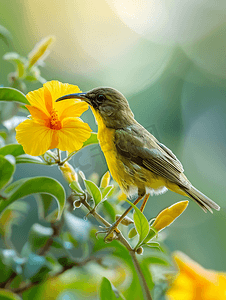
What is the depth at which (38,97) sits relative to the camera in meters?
0.47

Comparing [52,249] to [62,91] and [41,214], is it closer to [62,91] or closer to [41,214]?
[41,214]

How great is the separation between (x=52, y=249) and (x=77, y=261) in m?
0.06

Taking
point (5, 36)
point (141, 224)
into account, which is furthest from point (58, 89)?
point (5, 36)

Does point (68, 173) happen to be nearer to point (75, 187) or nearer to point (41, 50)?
point (75, 187)

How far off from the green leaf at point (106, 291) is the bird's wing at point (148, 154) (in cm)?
22

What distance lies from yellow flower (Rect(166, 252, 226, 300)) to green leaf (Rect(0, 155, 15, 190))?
0.91 ft

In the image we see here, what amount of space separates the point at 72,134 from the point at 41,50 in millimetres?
263

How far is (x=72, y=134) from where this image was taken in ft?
1.51

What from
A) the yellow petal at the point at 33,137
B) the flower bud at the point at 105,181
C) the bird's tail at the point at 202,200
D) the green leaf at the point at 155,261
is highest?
the bird's tail at the point at 202,200

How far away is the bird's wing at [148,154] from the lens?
58 cm

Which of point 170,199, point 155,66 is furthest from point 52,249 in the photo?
point 155,66

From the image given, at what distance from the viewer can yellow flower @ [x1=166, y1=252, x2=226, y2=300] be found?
0.38 m

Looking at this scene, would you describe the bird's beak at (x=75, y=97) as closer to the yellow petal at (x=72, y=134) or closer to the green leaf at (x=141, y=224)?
the yellow petal at (x=72, y=134)

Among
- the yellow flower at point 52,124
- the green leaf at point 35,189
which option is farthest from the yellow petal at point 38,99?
the green leaf at point 35,189
